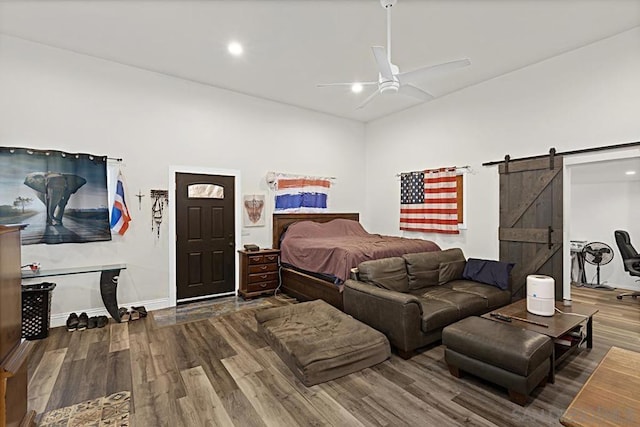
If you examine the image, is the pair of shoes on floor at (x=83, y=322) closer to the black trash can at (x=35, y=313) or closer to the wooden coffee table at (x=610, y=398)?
the black trash can at (x=35, y=313)

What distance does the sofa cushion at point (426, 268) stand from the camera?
411cm

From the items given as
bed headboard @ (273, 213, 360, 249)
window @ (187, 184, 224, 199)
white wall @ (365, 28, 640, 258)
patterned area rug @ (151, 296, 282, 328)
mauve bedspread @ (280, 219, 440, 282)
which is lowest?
patterned area rug @ (151, 296, 282, 328)

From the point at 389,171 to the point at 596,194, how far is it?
438 cm

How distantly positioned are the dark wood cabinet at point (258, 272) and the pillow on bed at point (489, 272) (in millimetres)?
3130

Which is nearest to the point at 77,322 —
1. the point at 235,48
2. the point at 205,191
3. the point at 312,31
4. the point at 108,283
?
the point at 108,283

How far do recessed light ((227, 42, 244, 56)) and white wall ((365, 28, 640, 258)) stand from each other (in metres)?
3.62

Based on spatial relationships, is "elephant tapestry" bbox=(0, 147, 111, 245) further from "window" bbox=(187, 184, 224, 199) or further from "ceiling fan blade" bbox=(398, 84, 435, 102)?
"ceiling fan blade" bbox=(398, 84, 435, 102)

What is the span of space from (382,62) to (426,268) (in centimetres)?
270

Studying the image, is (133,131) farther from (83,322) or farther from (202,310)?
(202,310)

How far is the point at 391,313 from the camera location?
3.23 metres

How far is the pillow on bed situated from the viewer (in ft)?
14.0

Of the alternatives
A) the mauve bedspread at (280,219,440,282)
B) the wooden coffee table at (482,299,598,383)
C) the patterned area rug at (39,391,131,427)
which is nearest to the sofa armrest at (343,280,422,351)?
the mauve bedspread at (280,219,440,282)

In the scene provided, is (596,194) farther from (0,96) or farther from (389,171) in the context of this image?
(0,96)

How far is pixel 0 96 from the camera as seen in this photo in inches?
150
